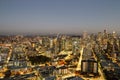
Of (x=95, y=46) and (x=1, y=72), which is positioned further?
(x=95, y=46)

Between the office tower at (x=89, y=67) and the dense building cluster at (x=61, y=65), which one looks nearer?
the dense building cluster at (x=61, y=65)

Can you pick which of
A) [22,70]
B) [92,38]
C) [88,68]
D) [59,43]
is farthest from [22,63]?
[92,38]

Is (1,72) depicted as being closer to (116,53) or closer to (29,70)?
(29,70)

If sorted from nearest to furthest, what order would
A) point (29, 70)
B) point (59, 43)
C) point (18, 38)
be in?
point (29, 70) → point (59, 43) → point (18, 38)

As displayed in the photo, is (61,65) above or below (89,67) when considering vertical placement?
below

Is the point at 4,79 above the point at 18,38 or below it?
below

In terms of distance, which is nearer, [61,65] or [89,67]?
[89,67]

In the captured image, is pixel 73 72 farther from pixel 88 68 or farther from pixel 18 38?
pixel 18 38

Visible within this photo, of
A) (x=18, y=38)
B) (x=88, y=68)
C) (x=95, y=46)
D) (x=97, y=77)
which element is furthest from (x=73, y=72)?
(x=18, y=38)

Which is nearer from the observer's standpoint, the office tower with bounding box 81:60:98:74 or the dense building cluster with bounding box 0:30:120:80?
the dense building cluster with bounding box 0:30:120:80

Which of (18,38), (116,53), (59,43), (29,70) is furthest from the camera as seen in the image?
(18,38)
